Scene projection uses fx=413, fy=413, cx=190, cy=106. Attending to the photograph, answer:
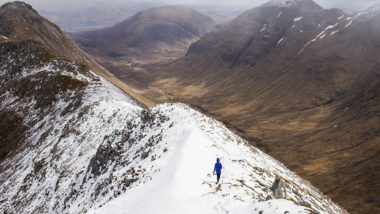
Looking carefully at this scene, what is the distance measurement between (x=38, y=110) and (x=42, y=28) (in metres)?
114

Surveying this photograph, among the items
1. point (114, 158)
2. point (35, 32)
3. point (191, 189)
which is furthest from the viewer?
point (35, 32)

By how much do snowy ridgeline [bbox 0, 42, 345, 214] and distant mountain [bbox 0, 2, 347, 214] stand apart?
150 mm

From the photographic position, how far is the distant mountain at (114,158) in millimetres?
34062

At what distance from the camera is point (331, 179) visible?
159 m

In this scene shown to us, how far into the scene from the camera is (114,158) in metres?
52.5

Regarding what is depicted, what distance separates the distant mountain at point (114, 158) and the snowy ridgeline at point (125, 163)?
5.9 inches

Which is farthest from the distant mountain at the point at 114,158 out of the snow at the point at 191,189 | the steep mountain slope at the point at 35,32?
the steep mountain slope at the point at 35,32

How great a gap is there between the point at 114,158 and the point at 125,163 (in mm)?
3919

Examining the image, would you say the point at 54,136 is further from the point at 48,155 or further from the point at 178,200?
the point at 178,200

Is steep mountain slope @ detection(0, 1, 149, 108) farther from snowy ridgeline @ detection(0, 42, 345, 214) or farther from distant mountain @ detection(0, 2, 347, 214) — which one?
snowy ridgeline @ detection(0, 42, 345, 214)

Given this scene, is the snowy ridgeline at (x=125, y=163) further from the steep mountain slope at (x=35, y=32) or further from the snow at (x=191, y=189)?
the steep mountain slope at (x=35, y=32)

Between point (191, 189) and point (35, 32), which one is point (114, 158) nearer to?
point (191, 189)

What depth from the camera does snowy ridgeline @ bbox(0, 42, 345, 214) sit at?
33.6 metres

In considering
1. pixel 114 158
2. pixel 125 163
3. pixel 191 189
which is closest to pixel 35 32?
pixel 114 158
